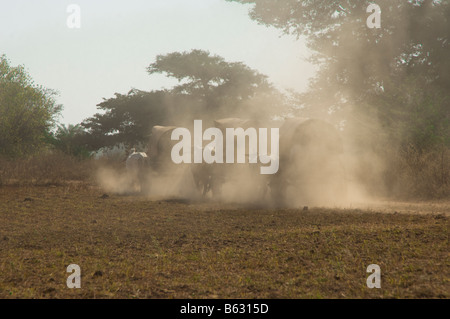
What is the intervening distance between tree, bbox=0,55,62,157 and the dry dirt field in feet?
52.5

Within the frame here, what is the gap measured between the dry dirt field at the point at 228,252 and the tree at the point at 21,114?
16.0 metres

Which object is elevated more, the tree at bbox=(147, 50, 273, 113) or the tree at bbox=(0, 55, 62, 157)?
the tree at bbox=(147, 50, 273, 113)

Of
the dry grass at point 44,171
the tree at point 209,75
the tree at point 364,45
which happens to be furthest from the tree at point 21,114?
the tree at point 364,45

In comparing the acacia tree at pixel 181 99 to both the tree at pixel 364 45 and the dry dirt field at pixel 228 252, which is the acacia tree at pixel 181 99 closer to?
the tree at pixel 364 45

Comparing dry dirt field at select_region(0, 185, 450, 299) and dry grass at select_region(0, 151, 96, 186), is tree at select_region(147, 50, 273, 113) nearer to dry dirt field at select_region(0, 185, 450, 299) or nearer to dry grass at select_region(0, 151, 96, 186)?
dry grass at select_region(0, 151, 96, 186)

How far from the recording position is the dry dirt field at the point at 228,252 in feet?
15.4

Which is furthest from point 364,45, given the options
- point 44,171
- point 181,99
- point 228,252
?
point 228,252

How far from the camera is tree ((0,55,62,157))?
25.7 metres

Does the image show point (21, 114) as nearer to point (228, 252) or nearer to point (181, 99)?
point (181, 99)

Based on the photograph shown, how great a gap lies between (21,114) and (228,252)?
23.5m

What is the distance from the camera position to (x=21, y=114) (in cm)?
2666

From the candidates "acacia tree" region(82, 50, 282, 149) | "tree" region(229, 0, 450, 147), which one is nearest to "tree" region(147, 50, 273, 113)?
"acacia tree" region(82, 50, 282, 149)
